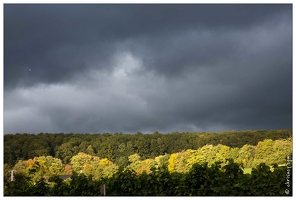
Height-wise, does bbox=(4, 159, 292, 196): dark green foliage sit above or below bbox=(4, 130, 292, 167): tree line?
below

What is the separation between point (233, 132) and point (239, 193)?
6.44ft

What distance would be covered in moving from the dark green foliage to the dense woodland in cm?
87

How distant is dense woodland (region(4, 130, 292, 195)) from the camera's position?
6547mm

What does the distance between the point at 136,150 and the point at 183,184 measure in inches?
70.9

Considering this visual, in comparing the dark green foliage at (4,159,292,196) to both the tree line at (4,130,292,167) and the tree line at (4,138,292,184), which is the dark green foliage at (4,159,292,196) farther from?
the tree line at (4,130,292,167)

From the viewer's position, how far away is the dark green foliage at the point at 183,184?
518 cm

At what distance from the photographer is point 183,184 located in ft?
17.3

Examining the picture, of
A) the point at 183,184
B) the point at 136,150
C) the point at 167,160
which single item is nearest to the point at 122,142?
the point at 136,150

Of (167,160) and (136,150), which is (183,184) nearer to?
(167,160)

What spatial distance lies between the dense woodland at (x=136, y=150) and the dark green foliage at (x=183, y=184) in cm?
87

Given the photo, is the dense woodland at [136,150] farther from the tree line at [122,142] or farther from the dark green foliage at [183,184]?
the dark green foliage at [183,184]

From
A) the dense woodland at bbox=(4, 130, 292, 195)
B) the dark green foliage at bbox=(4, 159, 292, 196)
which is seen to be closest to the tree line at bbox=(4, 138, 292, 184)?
the dense woodland at bbox=(4, 130, 292, 195)

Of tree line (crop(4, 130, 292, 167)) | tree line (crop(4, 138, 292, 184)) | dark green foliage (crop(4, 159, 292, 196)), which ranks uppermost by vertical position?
tree line (crop(4, 130, 292, 167))

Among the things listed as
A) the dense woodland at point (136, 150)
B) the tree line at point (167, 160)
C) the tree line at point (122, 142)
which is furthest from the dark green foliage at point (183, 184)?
the tree line at point (122, 142)
